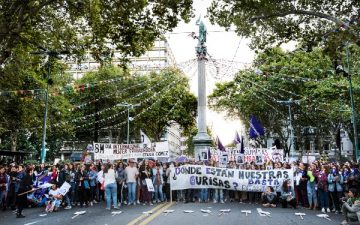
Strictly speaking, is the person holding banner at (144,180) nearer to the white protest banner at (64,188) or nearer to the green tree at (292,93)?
the white protest banner at (64,188)

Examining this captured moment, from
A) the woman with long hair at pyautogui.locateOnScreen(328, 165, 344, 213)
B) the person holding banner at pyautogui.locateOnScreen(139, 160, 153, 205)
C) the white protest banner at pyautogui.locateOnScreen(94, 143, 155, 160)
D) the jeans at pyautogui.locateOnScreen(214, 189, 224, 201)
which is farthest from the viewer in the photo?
the white protest banner at pyautogui.locateOnScreen(94, 143, 155, 160)

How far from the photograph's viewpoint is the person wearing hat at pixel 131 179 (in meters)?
16.9

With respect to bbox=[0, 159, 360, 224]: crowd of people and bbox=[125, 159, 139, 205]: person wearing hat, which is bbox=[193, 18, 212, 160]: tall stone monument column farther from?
bbox=[125, 159, 139, 205]: person wearing hat

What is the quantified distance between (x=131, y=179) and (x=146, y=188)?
118cm

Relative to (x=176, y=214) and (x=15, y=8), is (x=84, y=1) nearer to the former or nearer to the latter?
(x=15, y=8)

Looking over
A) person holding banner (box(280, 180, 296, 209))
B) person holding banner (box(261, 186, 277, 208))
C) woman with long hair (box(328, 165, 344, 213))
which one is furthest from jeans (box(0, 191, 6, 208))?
woman with long hair (box(328, 165, 344, 213))

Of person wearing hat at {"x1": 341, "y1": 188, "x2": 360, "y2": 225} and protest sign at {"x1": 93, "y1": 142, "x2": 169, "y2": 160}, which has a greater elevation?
protest sign at {"x1": 93, "y1": 142, "x2": 169, "y2": 160}

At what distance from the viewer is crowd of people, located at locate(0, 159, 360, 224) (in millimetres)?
15258

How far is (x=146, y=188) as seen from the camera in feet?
58.3

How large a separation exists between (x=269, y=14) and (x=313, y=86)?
2770 cm

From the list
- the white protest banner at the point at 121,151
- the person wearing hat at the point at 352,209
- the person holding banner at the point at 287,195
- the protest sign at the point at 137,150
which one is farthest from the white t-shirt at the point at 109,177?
the person wearing hat at the point at 352,209

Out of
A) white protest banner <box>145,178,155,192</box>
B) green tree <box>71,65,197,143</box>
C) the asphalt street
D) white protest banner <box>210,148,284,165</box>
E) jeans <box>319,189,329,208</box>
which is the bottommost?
the asphalt street

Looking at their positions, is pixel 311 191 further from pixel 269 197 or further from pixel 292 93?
pixel 292 93

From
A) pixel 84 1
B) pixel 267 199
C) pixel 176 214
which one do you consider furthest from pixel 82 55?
pixel 267 199
